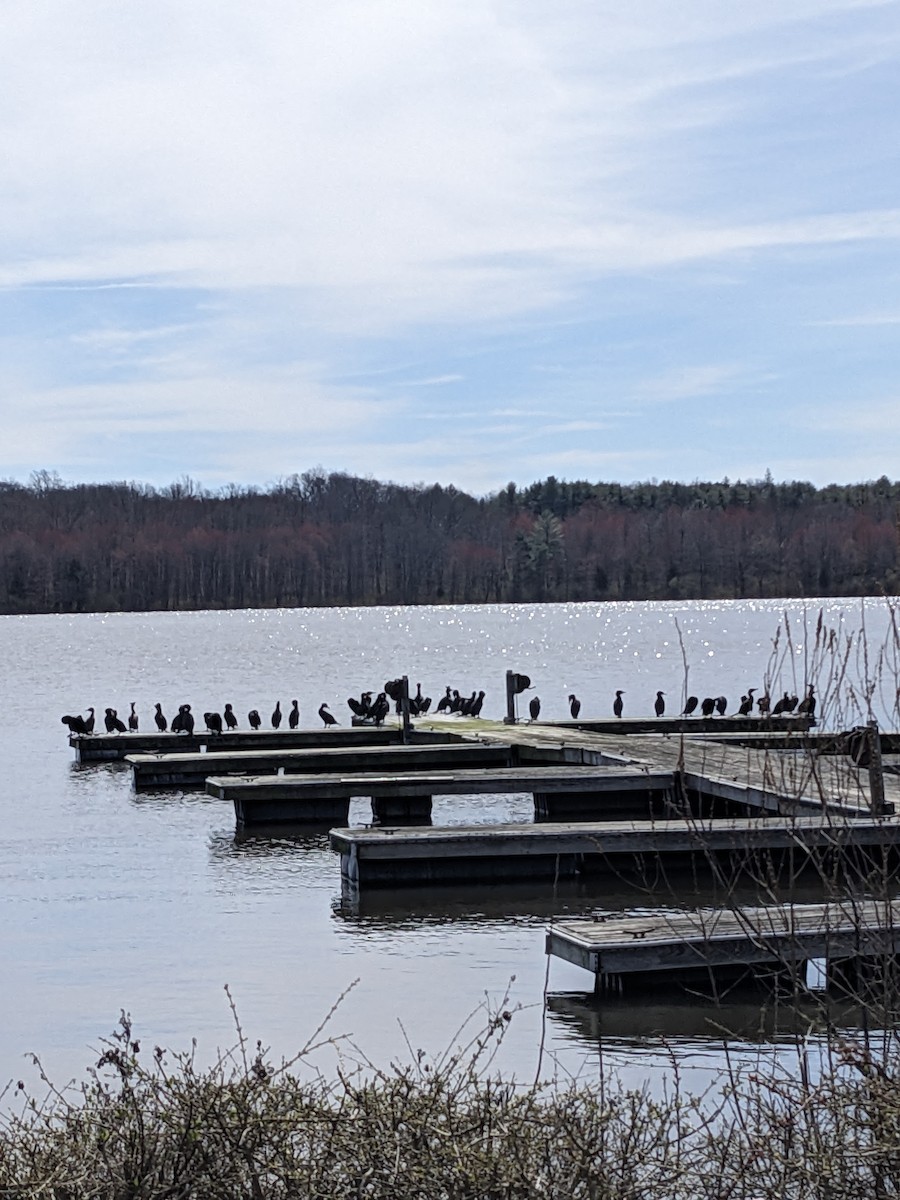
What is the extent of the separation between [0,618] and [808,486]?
8042cm

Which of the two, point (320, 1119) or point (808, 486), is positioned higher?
point (808, 486)

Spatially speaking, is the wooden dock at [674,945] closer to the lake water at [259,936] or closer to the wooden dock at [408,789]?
the lake water at [259,936]

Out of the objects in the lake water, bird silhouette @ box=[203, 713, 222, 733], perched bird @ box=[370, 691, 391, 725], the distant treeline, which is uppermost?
the distant treeline

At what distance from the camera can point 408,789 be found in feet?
61.4

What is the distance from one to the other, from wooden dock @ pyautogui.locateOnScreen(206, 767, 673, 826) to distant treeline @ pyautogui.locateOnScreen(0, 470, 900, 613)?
11032 centimetres

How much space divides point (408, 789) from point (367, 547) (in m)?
127

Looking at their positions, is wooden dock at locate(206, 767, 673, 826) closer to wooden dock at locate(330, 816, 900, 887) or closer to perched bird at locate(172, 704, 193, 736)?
wooden dock at locate(330, 816, 900, 887)

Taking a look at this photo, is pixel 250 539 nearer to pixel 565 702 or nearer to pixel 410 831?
pixel 565 702

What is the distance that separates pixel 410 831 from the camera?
49.8ft

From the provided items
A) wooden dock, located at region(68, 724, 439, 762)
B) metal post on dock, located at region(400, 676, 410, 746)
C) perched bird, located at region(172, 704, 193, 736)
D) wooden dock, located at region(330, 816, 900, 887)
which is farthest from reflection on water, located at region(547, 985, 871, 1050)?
perched bird, located at region(172, 704, 193, 736)

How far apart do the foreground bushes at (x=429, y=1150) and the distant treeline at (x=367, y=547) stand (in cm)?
12468

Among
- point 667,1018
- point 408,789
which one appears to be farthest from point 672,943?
point 408,789

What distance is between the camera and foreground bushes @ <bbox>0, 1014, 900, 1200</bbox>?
15.4 feet

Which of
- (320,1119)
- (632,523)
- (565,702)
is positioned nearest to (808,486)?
(632,523)
